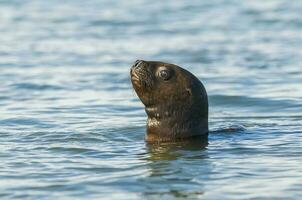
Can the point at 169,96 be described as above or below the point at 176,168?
above

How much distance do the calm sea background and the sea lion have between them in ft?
0.89

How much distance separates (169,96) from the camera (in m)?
10.3

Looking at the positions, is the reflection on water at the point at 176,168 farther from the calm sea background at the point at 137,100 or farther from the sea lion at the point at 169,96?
the sea lion at the point at 169,96

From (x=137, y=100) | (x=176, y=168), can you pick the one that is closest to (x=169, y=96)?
(x=176, y=168)

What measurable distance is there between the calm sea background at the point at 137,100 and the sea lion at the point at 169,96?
0.89ft

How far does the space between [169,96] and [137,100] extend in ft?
12.8

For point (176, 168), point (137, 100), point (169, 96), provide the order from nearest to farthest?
point (176, 168), point (169, 96), point (137, 100)

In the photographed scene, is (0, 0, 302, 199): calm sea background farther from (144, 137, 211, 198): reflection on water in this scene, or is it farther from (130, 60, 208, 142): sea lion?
(130, 60, 208, 142): sea lion

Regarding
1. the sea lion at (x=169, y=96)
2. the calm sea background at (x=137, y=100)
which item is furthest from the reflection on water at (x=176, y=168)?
the sea lion at (x=169, y=96)

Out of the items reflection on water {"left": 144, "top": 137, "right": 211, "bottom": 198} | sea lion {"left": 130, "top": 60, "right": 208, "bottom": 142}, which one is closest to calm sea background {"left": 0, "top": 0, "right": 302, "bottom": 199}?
reflection on water {"left": 144, "top": 137, "right": 211, "bottom": 198}

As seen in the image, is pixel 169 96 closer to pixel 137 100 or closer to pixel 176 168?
pixel 176 168

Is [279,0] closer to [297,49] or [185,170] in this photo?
[297,49]

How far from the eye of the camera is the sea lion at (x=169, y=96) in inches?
405

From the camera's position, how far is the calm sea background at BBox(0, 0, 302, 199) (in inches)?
339
